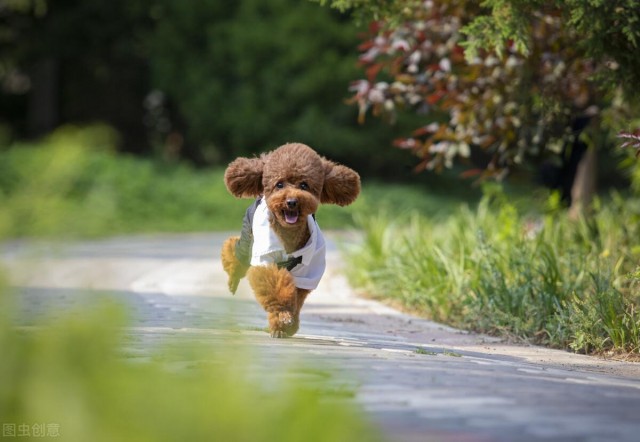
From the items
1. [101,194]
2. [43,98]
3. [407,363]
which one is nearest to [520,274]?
[407,363]

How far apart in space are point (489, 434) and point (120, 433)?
5.32ft

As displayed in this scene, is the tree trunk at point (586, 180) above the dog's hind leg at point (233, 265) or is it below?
above

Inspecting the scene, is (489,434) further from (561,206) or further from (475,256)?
(561,206)

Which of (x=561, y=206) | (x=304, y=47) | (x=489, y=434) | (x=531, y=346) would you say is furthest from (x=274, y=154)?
(x=304, y=47)

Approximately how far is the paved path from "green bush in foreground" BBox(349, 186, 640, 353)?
0.36 m

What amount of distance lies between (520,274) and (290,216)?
9.32 feet

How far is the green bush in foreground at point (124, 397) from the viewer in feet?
9.86

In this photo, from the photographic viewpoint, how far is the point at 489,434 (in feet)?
13.6

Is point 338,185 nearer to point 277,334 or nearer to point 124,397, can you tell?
point 277,334

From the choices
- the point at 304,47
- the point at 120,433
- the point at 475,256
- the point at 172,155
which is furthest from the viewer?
the point at 172,155

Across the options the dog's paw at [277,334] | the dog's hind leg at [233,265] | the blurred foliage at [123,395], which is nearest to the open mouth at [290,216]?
the dog's paw at [277,334]

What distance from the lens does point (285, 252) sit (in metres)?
7.52

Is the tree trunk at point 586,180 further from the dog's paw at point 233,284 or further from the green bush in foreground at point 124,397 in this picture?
the green bush in foreground at point 124,397

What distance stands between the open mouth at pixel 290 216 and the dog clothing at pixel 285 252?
23 cm
